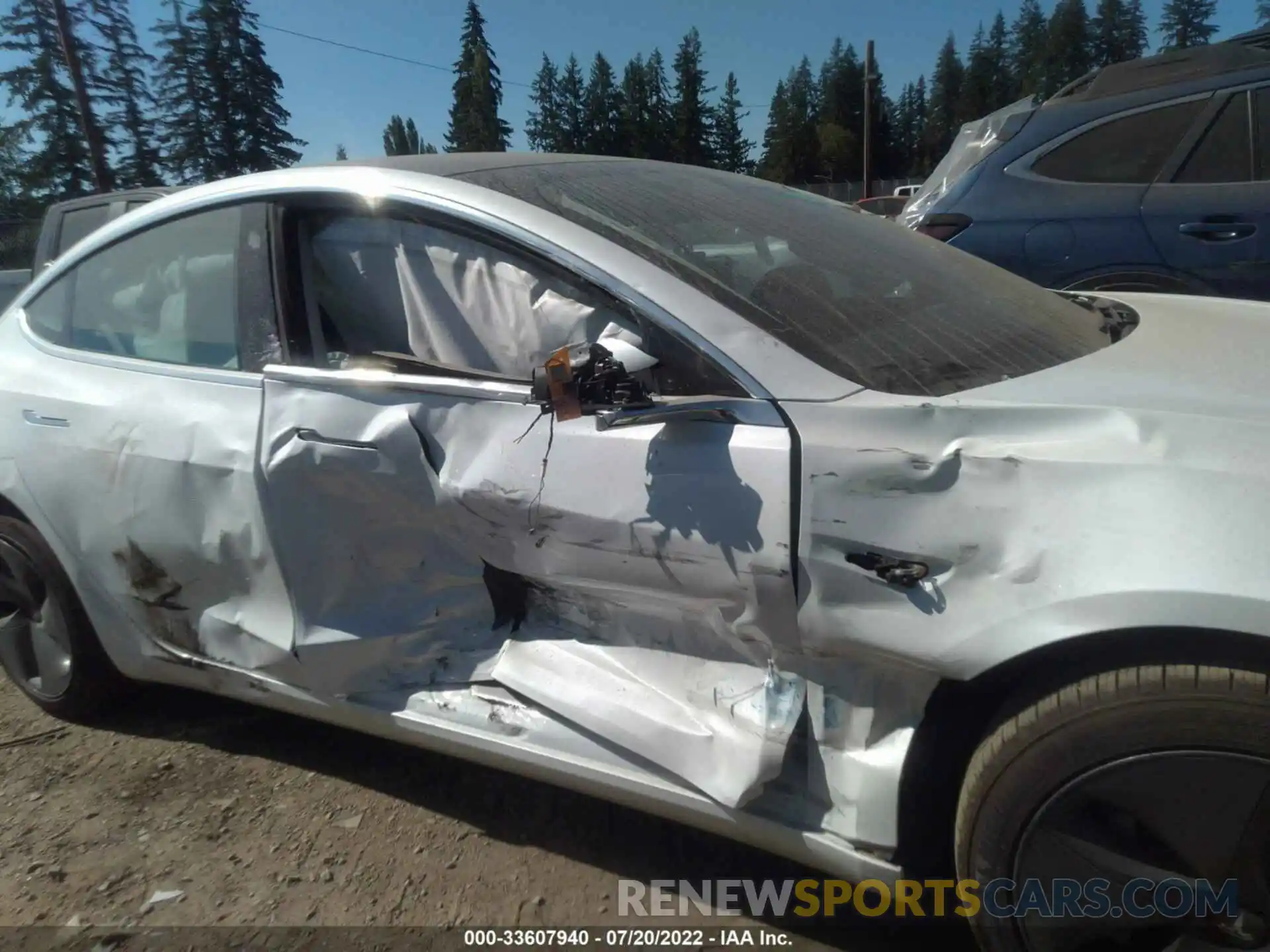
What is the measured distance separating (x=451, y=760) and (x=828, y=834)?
1295mm

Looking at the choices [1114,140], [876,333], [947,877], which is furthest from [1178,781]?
[1114,140]

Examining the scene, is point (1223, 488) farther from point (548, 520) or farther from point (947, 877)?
point (548, 520)

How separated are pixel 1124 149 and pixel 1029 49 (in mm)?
79961

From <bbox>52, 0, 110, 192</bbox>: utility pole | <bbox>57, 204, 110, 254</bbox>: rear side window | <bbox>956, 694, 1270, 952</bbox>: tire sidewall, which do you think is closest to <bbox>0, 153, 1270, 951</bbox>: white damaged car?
<bbox>956, 694, 1270, 952</bbox>: tire sidewall

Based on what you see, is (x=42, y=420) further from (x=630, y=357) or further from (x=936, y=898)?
(x=936, y=898)

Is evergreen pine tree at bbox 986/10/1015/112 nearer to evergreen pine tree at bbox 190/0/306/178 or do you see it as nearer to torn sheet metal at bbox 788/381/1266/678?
evergreen pine tree at bbox 190/0/306/178

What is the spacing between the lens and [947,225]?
14.4 feet

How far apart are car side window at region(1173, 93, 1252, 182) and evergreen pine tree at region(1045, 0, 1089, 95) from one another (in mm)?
→ 67162

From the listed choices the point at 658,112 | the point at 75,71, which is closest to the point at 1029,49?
the point at 658,112

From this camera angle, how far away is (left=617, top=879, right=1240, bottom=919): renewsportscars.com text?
1.43m

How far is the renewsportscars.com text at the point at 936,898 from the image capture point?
1.43 m

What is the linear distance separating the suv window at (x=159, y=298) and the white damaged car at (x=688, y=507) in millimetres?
12

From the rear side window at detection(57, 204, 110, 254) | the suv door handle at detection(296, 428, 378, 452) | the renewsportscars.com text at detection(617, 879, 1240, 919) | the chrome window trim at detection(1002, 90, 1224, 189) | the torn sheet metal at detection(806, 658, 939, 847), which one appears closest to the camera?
the renewsportscars.com text at detection(617, 879, 1240, 919)

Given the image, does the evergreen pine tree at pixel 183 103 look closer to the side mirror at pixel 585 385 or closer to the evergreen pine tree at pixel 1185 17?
the side mirror at pixel 585 385
